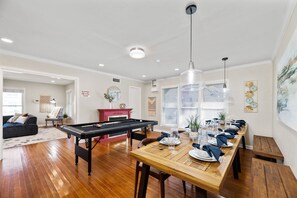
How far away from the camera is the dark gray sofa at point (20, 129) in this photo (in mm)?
4621

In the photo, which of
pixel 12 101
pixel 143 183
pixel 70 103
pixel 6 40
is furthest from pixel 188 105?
pixel 12 101

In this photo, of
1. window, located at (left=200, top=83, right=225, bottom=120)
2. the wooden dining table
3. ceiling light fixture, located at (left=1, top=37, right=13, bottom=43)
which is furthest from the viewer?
window, located at (left=200, top=83, right=225, bottom=120)

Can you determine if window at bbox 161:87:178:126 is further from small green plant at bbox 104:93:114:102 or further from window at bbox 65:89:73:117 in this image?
window at bbox 65:89:73:117

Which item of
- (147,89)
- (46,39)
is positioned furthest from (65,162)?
(147,89)

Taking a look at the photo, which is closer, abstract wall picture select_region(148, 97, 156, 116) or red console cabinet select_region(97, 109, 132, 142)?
red console cabinet select_region(97, 109, 132, 142)

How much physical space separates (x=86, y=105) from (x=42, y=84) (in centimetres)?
567

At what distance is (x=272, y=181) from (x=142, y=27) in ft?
8.67

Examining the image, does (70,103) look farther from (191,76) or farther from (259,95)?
(259,95)

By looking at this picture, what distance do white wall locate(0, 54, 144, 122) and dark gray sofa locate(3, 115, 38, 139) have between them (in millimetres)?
2852

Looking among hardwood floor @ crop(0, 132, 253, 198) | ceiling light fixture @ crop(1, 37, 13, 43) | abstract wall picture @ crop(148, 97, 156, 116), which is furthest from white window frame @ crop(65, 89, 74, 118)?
ceiling light fixture @ crop(1, 37, 13, 43)

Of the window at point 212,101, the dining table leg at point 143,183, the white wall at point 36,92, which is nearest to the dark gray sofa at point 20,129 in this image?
the white wall at point 36,92

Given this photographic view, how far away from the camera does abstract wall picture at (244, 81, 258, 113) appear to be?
358cm

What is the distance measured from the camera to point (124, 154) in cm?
327

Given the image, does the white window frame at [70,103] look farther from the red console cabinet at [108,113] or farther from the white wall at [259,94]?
the white wall at [259,94]
